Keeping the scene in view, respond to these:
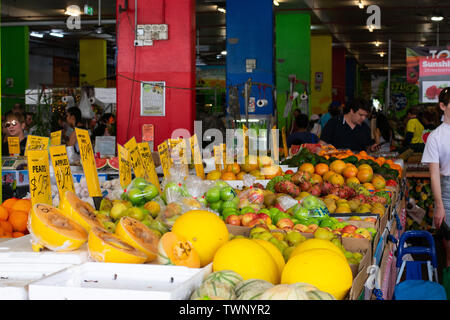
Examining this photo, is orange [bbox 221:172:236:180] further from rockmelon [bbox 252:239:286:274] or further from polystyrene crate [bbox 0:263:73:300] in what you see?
polystyrene crate [bbox 0:263:73:300]

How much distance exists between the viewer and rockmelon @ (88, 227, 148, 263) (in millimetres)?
1555

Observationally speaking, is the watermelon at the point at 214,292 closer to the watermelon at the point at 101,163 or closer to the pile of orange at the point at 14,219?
the pile of orange at the point at 14,219

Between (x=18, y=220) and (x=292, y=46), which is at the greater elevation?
A: (x=292, y=46)

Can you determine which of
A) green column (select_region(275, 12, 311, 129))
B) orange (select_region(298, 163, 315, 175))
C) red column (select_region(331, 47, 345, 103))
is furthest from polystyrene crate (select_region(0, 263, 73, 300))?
red column (select_region(331, 47, 345, 103))

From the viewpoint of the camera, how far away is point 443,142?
3930 mm

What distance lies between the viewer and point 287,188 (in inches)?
137

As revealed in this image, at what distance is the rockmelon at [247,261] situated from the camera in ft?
4.83

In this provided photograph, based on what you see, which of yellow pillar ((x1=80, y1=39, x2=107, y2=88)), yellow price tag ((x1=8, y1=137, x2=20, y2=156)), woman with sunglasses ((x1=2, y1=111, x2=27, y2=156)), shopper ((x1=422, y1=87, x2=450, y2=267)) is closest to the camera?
shopper ((x1=422, y1=87, x2=450, y2=267))

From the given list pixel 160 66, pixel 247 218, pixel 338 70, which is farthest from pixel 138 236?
pixel 338 70

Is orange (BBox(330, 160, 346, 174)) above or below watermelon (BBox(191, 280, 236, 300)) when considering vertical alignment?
above

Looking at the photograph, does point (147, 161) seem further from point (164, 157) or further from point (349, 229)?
point (349, 229)

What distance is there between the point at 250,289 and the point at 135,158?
181 centimetres

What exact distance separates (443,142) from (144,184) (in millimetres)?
2404

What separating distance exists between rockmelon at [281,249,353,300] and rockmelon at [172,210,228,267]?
284mm
